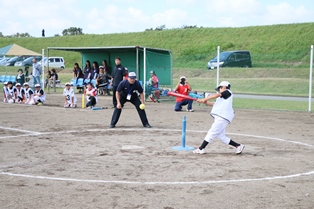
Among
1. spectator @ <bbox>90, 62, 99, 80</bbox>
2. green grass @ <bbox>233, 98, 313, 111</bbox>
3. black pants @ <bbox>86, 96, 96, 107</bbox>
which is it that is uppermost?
spectator @ <bbox>90, 62, 99, 80</bbox>

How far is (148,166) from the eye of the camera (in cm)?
1005

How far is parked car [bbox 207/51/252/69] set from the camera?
102ft

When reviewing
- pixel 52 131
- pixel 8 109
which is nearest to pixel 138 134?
pixel 52 131

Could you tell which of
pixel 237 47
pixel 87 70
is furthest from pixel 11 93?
pixel 237 47

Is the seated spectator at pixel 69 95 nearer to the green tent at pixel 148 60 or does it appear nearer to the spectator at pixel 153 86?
the spectator at pixel 153 86

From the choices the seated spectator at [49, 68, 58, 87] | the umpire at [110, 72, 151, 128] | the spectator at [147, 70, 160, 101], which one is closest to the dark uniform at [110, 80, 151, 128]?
the umpire at [110, 72, 151, 128]

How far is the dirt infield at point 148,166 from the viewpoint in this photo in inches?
300

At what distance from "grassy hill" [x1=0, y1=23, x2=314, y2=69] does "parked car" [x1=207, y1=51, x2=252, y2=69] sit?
3.00 feet

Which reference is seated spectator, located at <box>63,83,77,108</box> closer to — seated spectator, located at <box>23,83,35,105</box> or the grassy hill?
seated spectator, located at <box>23,83,35,105</box>

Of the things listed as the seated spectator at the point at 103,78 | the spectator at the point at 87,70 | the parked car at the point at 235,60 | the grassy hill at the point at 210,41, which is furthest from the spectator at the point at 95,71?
the grassy hill at the point at 210,41

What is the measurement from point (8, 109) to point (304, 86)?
1477 centimetres

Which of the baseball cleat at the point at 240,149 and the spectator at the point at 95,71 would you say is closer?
the baseball cleat at the point at 240,149

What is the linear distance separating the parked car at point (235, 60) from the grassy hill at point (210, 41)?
915 millimetres

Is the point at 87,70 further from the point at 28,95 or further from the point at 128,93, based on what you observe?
the point at 128,93
